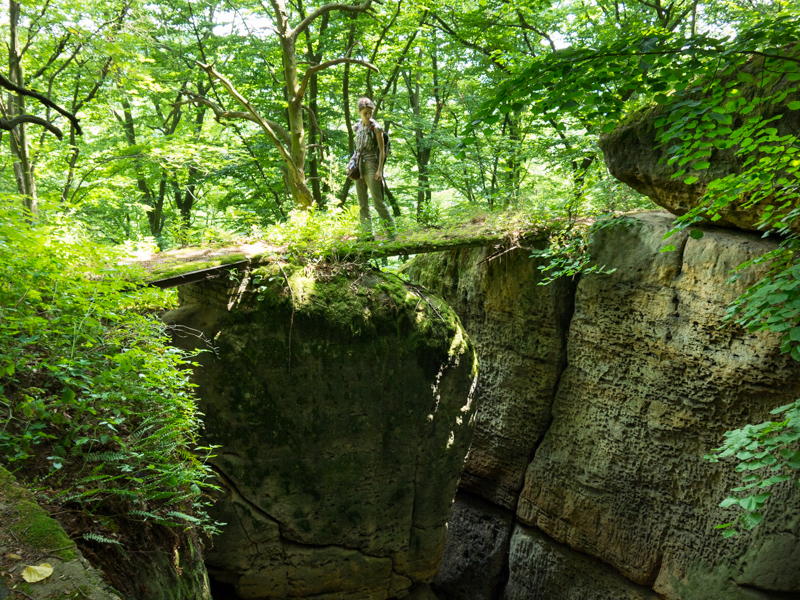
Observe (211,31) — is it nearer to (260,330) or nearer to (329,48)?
(329,48)

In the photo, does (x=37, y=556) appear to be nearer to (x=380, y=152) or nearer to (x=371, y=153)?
(x=380, y=152)

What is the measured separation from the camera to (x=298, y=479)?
522 centimetres

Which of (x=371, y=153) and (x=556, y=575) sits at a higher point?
(x=371, y=153)

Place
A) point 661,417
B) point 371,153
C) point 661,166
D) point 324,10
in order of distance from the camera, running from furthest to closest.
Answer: point 324,10, point 371,153, point 661,417, point 661,166

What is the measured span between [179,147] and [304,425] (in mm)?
7459

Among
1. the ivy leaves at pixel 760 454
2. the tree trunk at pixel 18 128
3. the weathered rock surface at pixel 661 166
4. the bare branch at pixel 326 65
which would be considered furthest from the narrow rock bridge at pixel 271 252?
the tree trunk at pixel 18 128

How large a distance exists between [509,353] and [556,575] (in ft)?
9.79

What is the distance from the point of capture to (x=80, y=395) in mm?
2680

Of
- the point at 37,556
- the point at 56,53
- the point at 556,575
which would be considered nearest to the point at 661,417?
the point at 556,575

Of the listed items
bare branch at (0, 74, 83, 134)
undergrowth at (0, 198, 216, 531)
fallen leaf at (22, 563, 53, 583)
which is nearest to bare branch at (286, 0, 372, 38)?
bare branch at (0, 74, 83, 134)

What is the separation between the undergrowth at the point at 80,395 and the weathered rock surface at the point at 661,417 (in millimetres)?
5196

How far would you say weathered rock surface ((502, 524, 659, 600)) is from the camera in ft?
20.7

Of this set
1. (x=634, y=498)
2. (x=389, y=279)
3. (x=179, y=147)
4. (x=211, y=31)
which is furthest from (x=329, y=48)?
(x=634, y=498)

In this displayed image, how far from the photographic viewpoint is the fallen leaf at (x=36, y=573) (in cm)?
172
